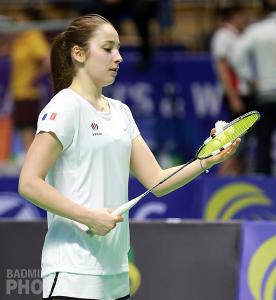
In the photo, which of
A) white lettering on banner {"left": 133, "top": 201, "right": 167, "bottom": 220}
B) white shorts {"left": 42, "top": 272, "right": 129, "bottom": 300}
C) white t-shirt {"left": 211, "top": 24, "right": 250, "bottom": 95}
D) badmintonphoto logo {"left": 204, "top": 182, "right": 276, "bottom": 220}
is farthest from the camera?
white t-shirt {"left": 211, "top": 24, "right": 250, "bottom": 95}

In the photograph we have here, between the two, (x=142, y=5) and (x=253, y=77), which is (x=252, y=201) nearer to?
(x=253, y=77)

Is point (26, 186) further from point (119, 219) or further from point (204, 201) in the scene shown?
point (204, 201)

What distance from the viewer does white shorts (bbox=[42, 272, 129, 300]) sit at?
4.47 m

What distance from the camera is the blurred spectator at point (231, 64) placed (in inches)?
473

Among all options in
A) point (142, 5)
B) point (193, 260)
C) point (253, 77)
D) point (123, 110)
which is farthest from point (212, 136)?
point (142, 5)

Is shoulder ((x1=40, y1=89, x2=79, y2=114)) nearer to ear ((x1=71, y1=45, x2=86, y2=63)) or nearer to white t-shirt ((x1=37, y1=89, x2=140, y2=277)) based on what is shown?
white t-shirt ((x1=37, y1=89, x2=140, y2=277))

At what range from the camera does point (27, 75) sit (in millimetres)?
13070

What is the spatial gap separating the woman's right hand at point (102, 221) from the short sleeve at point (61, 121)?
1.02 feet

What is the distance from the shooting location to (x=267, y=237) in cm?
655

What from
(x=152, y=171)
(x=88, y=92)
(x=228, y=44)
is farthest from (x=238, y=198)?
(x=88, y=92)

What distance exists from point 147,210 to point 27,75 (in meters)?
4.63

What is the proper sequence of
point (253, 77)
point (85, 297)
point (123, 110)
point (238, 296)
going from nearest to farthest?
point (85, 297) → point (123, 110) → point (238, 296) → point (253, 77)

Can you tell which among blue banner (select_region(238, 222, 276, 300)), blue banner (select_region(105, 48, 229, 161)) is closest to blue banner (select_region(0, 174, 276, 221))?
blue banner (select_region(238, 222, 276, 300))

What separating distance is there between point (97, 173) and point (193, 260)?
2128 millimetres
